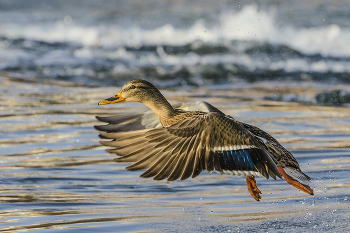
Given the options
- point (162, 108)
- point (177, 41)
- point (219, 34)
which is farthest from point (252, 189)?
point (219, 34)

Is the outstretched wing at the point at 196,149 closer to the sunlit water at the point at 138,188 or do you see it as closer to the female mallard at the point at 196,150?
the female mallard at the point at 196,150

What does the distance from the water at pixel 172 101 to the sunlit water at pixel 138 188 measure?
0.02 m

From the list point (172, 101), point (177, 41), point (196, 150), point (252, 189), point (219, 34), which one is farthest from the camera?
point (219, 34)

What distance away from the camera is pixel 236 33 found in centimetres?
2123

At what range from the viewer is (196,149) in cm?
487

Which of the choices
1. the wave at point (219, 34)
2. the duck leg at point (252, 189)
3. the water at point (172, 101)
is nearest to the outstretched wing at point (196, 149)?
the duck leg at point (252, 189)

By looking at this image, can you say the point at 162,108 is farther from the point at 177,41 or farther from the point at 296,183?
the point at 177,41

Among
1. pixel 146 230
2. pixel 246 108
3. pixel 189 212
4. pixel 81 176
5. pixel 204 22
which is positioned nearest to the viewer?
pixel 146 230

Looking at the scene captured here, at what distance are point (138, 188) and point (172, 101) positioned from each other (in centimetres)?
551

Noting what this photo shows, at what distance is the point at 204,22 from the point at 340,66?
30.3 feet

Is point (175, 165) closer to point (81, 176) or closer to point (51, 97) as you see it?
point (81, 176)

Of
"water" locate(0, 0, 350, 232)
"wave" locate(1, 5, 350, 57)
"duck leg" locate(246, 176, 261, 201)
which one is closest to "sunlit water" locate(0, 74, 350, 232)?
"water" locate(0, 0, 350, 232)

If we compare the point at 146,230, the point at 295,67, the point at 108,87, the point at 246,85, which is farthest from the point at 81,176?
the point at 295,67

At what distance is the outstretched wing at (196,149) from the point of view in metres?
4.76
